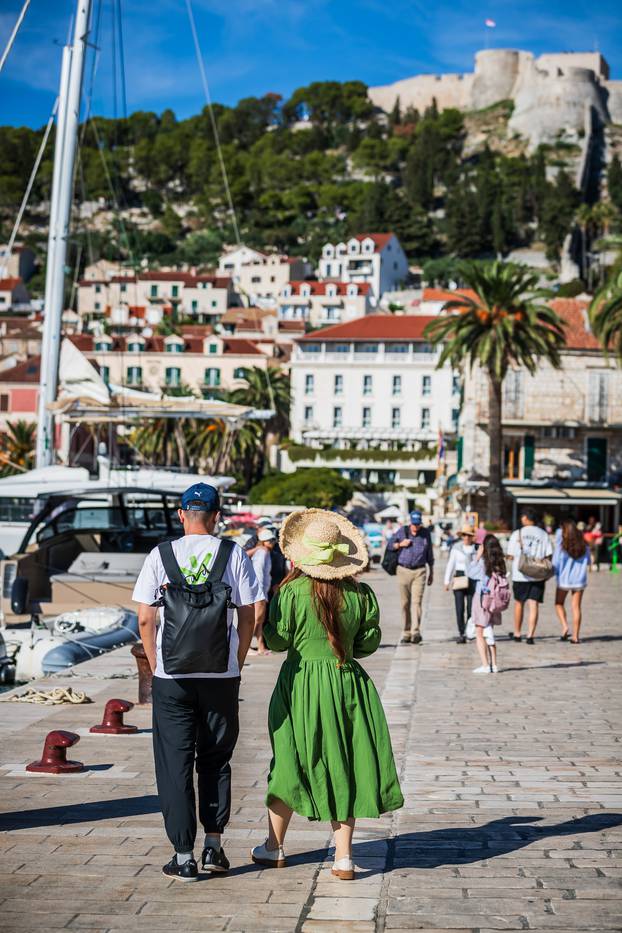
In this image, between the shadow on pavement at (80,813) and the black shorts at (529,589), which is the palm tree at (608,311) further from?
the shadow on pavement at (80,813)

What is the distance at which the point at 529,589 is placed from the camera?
54.2 ft

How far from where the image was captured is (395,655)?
50.0 feet

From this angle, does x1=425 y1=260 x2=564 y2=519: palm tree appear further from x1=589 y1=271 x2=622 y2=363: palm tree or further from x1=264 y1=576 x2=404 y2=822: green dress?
x1=264 y1=576 x2=404 y2=822: green dress

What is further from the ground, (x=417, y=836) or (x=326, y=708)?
(x=326, y=708)

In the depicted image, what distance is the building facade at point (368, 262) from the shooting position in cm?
15025

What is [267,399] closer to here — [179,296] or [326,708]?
[179,296]

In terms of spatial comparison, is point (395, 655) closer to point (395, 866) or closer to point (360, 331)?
point (395, 866)

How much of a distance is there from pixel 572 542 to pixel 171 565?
1181 cm

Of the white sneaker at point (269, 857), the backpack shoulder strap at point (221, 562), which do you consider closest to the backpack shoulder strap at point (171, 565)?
the backpack shoulder strap at point (221, 562)

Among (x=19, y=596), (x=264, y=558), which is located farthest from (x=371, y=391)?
(x=264, y=558)

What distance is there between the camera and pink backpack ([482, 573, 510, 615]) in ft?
45.7

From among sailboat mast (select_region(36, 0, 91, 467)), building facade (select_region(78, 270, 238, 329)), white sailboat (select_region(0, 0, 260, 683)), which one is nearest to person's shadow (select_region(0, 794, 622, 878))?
white sailboat (select_region(0, 0, 260, 683))

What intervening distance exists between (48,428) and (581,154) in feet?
579

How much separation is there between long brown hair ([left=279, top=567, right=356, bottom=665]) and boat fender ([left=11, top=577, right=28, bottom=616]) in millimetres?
13874
